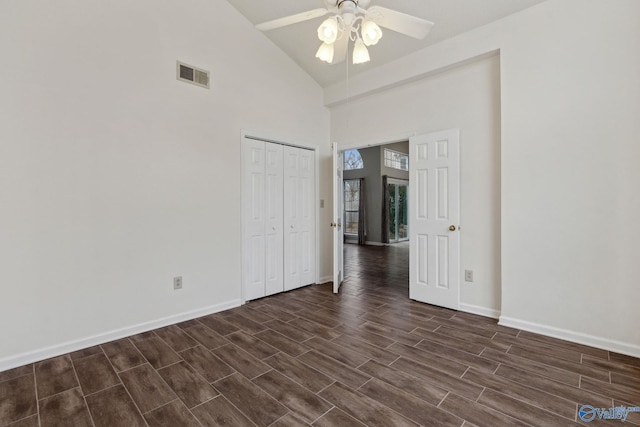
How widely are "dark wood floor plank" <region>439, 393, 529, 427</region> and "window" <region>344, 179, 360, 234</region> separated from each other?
318 inches

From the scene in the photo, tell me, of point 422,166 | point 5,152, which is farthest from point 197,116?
point 422,166

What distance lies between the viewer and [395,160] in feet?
32.5

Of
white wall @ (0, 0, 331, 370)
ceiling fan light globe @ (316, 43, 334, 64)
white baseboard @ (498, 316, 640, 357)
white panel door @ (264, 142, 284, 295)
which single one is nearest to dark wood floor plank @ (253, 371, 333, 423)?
white wall @ (0, 0, 331, 370)

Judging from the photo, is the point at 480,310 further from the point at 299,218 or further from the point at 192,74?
the point at 192,74

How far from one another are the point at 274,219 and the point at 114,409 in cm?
260

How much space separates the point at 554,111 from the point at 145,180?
12.8 ft

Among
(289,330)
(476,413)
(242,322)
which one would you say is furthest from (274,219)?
(476,413)

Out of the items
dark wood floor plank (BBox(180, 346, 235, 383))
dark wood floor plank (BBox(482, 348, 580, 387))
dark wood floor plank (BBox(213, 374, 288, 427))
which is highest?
dark wood floor plank (BBox(482, 348, 580, 387))

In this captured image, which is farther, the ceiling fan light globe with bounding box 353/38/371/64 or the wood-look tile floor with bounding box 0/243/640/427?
the ceiling fan light globe with bounding box 353/38/371/64

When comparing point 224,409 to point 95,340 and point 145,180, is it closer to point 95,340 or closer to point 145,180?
point 95,340

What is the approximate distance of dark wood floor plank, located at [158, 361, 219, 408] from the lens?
1861 mm

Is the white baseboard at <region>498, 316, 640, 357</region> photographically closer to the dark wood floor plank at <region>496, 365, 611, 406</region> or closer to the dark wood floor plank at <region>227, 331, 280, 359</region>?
the dark wood floor plank at <region>496, 365, 611, 406</region>

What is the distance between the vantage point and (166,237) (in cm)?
304

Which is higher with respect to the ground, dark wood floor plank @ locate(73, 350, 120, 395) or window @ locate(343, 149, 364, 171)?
window @ locate(343, 149, 364, 171)
